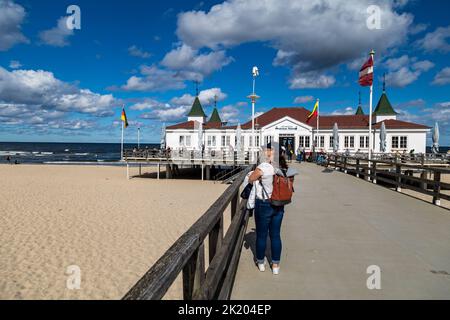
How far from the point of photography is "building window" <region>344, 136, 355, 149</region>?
32.6 m

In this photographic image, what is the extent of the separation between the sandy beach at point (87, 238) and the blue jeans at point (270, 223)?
9.70 feet

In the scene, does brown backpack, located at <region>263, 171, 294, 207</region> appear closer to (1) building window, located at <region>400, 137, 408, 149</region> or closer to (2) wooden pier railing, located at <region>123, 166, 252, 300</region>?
(2) wooden pier railing, located at <region>123, 166, 252, 300</region>

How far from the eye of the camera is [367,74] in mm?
16719

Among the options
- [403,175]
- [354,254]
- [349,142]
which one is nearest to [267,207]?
[354,254]

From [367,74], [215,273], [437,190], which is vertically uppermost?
[367,74]

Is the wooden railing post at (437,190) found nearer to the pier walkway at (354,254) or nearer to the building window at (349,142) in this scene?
the pier walkway at (354,254)

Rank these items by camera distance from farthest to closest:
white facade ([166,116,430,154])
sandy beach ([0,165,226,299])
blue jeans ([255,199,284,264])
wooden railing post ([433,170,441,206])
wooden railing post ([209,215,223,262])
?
white facade ([166,116,430,154]) → wooden railing post ([433,170,441,206]) → sandy beach ([0,165,226,299]) → blue jeans ([255,199,284,264]) → wooden railing post ([209,215,223,262])

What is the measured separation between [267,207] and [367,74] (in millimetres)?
15508

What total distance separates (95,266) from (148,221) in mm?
4138

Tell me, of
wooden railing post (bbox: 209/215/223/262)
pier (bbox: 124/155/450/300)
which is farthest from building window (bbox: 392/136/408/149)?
wooden railing post (bbox: 209/215/223/262)

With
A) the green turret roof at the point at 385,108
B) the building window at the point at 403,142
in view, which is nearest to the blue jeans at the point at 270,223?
the building window at the point at 403,142

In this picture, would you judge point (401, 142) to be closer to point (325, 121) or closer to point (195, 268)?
point (325, 121)
